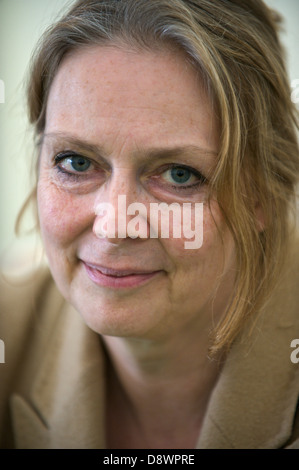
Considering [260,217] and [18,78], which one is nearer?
[260,217]

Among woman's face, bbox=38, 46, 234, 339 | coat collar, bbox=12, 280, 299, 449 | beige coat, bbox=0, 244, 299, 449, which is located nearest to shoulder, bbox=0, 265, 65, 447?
beige coat, bbox=0, 244, 299, 449

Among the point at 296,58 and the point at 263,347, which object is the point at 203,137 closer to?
the point at 296,58

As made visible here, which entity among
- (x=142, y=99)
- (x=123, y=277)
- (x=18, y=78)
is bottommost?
(x=123, y=277)

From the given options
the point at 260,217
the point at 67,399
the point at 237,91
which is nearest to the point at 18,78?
the point at 237,91

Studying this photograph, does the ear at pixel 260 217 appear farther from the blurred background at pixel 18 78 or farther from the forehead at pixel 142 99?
the blurred background at pixel 18 78

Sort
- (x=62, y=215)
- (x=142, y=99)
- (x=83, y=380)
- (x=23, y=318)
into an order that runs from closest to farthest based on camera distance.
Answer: (x=142, y=99) → (x=62, y=215) → (x=83, y=380) → (x=23, y=318)

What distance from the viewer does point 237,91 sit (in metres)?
1.17

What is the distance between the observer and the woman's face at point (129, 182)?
111 cm

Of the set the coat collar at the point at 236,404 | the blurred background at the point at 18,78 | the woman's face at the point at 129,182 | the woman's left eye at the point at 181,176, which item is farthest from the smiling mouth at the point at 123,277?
the blurred background at the point at 18,78

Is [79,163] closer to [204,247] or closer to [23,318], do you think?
[204,247]

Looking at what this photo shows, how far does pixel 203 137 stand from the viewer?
3.72 ft

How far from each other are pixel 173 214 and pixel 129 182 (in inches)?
4.2

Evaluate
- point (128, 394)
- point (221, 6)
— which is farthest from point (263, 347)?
point (221, 6)

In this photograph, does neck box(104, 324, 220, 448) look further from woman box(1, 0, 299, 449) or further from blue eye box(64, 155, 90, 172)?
blue eye box(64, 155, 90, 172)
